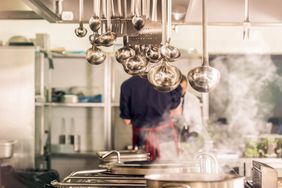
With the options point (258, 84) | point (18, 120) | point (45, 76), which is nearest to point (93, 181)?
point (18, 120)

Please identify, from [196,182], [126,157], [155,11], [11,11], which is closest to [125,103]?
[11,11]

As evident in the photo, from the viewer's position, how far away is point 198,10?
7.66 feet

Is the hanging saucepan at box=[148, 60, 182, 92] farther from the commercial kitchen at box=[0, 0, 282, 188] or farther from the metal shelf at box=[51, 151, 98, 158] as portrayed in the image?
the metal shelf at box=[51, 151, 98, 158]

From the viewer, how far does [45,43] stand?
16.1 ft

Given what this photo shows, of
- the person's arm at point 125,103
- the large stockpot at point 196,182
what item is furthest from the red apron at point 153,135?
the large stockpot at point 196,182

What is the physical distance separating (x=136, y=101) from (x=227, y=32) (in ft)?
5.22

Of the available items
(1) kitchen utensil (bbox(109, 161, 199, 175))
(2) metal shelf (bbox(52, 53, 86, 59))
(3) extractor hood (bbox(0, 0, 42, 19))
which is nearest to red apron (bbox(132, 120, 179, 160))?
(2) metal shelf (bbox(52, 53, 86, 59))

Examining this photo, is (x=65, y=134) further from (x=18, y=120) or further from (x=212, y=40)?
(x=212, y=40)

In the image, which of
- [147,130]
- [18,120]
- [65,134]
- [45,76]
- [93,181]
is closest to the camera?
[93,181]

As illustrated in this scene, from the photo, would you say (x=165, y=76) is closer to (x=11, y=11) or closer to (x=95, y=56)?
(x=95, y=56)

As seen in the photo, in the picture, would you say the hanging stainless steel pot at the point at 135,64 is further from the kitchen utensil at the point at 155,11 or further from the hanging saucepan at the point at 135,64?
the kitchen utensil at the point at 155,11

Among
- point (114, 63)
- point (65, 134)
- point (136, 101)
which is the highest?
point (114, 63)

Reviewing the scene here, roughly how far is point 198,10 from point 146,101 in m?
A: 1.94

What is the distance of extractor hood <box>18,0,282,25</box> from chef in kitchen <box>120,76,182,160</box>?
5.48 ft
